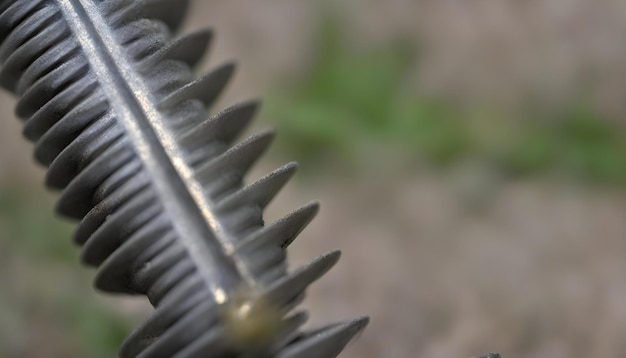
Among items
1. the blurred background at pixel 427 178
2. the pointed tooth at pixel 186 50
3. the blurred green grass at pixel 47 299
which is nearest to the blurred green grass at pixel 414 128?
the blurred background at pixel 427 178

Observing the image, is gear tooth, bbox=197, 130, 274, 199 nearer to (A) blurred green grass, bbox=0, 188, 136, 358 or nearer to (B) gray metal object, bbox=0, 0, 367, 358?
(B) gray metal object, bbox=0, 0, 367, 358

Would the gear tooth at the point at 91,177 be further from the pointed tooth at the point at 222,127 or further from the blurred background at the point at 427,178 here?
the blurred background at the point at 427,178

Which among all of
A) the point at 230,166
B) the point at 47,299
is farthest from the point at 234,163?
the point at 47,299

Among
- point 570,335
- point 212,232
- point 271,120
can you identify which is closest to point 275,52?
point 271,120

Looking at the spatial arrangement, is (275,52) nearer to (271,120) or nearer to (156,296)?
(271,120)

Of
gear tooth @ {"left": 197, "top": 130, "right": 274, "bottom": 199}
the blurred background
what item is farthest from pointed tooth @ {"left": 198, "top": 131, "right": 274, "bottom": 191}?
the blurred background

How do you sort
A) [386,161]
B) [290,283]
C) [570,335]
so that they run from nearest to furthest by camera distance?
[290,283], [570,335], [386,161]
